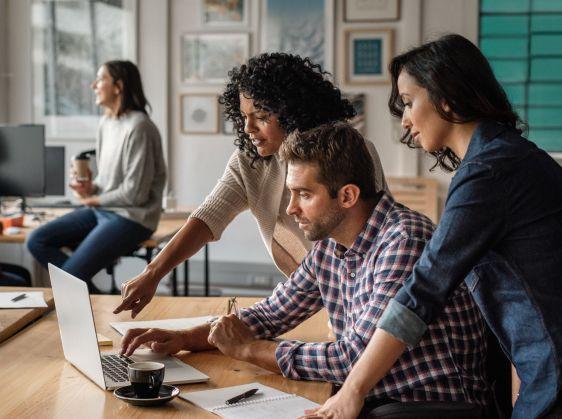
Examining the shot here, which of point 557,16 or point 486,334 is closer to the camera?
point 486,334

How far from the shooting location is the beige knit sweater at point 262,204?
99.4 inches

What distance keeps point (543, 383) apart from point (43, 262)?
3.40m

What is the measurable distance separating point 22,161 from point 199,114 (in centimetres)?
174

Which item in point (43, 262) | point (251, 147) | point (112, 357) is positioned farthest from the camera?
point (43, 262)

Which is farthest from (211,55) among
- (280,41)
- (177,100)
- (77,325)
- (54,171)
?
(77,325)

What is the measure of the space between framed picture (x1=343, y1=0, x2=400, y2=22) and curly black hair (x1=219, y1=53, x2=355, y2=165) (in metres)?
3.56

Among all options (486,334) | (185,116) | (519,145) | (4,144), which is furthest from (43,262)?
(519,145)

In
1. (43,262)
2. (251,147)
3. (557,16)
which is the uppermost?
(557,16)

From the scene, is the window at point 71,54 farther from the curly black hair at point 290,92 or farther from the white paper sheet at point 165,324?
the white paper sheet at point 165,324

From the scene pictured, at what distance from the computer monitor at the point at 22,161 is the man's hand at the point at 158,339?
3012 mm

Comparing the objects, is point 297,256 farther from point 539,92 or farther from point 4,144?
point 539,92

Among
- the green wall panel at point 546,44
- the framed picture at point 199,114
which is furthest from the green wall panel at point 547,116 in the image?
the framed picture at point 199,114

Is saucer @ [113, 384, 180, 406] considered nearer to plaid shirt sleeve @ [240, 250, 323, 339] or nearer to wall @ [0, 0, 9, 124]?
plaid shirt sleeve @ [240, 250, 323, 339]

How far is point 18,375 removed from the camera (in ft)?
5.83
